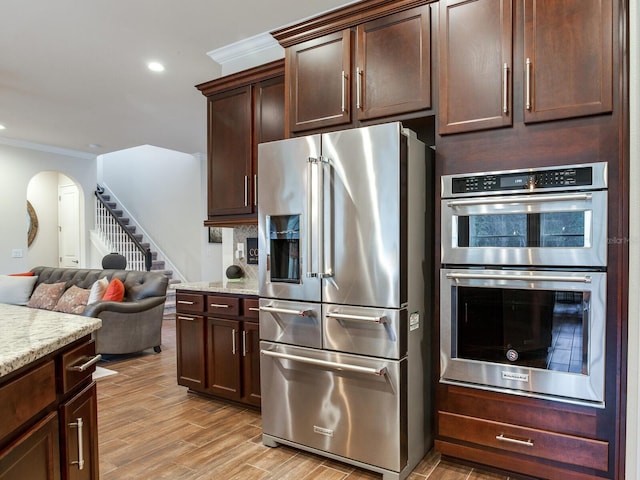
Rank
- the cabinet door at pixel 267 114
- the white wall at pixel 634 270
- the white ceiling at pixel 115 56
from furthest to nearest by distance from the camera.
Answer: the cabinet door at pixel 267 114, the white ceiling at pixel 115 56, the white wall at pixel 634 270

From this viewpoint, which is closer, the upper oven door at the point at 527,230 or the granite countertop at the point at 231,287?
the upper oven door at the point at 527,230

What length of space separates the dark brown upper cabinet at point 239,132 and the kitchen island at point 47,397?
1.90 metres

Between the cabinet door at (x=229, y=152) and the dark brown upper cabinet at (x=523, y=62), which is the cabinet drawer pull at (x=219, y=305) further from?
the dark brown upper cabinet at (x=523, y=62)

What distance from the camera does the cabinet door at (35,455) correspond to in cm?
108

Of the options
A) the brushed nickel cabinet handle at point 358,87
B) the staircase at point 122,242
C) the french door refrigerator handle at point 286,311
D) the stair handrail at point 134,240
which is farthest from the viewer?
the staircase at point 122,242

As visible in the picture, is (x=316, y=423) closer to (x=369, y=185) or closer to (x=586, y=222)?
(x=369, y=185)

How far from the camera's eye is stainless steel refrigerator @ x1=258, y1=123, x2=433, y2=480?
6.97 feet

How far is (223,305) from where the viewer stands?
3.15m

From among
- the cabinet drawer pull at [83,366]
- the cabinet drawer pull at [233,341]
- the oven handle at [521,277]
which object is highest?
the oven handle at [521,277]

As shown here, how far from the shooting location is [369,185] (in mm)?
2184

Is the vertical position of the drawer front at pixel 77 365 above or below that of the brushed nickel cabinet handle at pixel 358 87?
below

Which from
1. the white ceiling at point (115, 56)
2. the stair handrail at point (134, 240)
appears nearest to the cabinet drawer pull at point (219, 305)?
the white ceiling at point (115, 56)

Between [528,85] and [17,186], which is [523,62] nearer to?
[528,85]

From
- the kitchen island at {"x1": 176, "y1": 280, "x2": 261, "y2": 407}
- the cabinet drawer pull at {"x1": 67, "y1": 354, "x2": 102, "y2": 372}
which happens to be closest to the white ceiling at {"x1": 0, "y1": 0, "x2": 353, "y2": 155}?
the kitchen island at {"x1": 176, "y1": 280, "x2": 261, "y2": 407}
